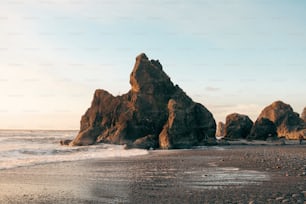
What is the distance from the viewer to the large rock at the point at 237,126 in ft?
310

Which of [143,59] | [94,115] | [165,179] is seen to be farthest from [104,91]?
[165,179]

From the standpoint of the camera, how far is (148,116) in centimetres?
7412

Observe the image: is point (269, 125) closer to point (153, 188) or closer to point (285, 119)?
point (285, 119)

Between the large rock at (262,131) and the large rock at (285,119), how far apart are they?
42.4 feet

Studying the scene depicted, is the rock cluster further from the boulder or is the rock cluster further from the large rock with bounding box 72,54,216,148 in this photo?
the boulder

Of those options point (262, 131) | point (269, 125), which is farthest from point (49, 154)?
point (269, 125)

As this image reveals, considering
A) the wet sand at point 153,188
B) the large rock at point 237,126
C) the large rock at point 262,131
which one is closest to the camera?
the wet sand at point 153,188

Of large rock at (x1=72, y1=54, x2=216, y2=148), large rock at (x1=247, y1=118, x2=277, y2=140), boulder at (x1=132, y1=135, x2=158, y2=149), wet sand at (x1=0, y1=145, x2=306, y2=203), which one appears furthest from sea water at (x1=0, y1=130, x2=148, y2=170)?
large rock at (x1=247, y1=118, x2=277, y2=140)

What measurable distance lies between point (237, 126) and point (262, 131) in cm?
755

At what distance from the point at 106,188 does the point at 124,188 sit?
30.3 inches

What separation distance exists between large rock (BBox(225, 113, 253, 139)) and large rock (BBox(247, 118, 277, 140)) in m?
3.07

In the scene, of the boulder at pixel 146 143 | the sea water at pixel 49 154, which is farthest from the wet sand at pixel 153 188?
the boulder at pixel 146 143

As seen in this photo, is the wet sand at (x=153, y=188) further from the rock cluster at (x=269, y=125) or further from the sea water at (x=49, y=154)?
the rock cluster at (x=269, y=125)

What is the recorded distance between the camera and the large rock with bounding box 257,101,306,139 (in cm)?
10297
